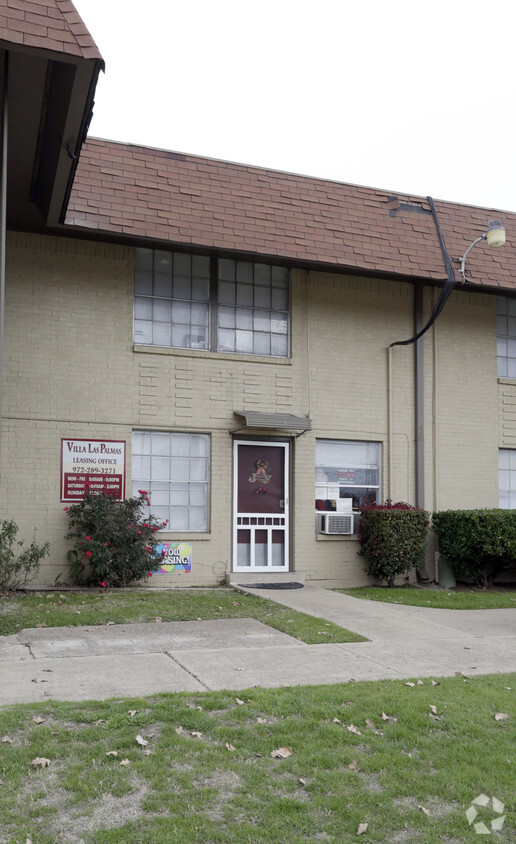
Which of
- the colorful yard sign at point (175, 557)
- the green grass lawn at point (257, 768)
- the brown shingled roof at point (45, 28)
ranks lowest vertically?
the green grass lawn at point (257, 768)

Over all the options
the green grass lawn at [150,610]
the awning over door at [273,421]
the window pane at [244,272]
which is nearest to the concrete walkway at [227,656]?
the green grass lawn at [150,610]

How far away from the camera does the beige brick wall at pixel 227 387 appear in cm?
1252

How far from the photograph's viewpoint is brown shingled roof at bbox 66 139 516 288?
41.1 ft

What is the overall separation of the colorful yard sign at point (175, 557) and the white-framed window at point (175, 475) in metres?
0.31

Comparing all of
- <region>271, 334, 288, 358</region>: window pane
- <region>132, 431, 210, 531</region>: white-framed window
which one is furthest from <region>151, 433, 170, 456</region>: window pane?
<region>271, 334, 288, 358</region>: window pane

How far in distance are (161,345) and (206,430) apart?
161cm

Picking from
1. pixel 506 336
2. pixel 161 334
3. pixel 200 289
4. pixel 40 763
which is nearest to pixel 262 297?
pixel 200 289

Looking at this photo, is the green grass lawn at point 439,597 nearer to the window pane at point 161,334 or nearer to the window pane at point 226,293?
the window pane at point 161,334

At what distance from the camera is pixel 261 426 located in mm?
13109

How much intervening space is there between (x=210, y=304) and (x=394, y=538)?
5037 millimetres

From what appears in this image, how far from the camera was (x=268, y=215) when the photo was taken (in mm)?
13562

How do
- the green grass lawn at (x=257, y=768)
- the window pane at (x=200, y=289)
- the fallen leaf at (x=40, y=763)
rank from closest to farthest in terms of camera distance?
the green grass lawn at (x=257, y=768)
the fallen leaf at (x=40, y=763)
the window pane at (x=200, y=289)

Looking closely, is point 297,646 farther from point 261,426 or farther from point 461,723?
point 261,426

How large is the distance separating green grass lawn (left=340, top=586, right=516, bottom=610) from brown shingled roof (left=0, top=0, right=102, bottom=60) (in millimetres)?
8432
